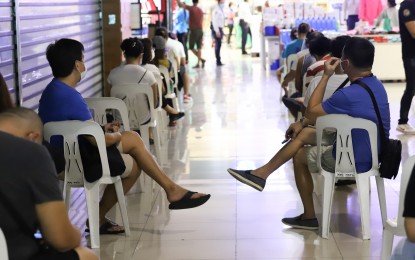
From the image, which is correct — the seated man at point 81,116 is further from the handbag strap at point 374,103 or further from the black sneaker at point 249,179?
the handbag strap at point 374,103

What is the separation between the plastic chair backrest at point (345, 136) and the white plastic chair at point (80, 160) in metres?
1.33

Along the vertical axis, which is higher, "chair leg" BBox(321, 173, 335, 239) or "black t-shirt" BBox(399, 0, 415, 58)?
"black t-shirt" BBox(399, 0, 415, 58)

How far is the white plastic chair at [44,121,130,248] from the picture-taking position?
479cm

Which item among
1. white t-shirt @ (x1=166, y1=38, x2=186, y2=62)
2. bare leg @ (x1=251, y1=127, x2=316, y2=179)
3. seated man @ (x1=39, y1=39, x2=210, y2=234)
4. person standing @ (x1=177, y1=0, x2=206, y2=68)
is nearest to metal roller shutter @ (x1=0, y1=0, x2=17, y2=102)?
seated man @ (x1=39, y1=39, x2=210, y2=234)

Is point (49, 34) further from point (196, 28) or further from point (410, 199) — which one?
point (196, 28)

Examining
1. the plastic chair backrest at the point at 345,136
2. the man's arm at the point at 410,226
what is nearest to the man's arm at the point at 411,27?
the plastic chair backrest at the point at 345,136

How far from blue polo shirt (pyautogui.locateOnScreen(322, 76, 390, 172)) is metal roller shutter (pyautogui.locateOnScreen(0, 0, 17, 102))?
2307mm

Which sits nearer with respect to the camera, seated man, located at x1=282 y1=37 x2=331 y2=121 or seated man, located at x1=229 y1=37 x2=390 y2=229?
seated man, located at x1=229 y1=37 x2=390 y2=229

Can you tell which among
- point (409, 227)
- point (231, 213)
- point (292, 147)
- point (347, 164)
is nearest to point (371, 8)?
point (231, 213)

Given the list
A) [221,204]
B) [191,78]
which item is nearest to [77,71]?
[221,204]

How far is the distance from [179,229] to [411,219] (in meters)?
2.87

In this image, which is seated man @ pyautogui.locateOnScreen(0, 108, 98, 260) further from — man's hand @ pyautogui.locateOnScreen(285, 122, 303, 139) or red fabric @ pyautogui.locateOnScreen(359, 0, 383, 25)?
red fabric @ pyautogui.locateOnScreen(359, 0, 383, 25)

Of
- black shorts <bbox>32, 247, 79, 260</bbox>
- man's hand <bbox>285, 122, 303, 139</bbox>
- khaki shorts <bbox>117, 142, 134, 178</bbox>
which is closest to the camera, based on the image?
black shorts <bbox>32, 247, 79, 260</bbox>

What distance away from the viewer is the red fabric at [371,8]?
50.4ft
